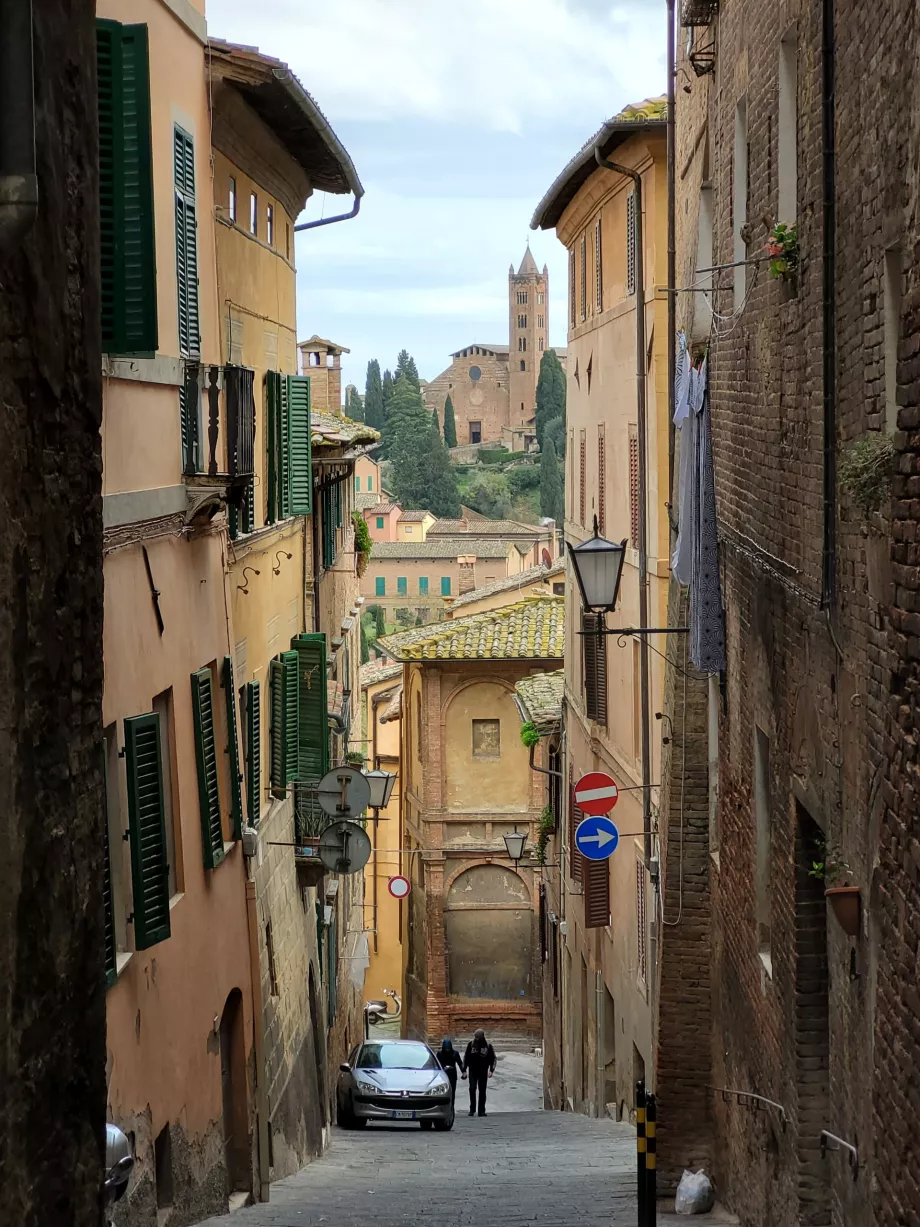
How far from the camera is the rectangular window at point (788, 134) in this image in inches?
385

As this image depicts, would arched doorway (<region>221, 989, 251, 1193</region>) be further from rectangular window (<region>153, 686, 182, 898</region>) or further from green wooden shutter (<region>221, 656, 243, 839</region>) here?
rectangular window (<region>153, 686, 182, 898</region>)

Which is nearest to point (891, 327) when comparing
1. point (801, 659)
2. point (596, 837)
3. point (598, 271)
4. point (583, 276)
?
point (801, 659)

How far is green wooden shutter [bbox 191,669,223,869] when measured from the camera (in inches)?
531

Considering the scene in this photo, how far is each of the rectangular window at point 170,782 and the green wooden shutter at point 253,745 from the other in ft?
12.4

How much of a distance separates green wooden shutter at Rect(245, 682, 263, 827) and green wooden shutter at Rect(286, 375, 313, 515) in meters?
3.00

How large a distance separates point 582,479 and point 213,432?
1485 cm

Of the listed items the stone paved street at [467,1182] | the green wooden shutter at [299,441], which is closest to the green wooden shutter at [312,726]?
the green wooden shutter at [299,441]

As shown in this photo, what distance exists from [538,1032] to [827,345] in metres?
35.1

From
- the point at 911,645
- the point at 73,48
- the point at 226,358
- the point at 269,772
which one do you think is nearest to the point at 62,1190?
the point at 911,645

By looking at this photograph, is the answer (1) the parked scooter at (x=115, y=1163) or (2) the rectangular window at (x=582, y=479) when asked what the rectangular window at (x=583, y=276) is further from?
(1) the parked scooter at (x=115, y=1163)

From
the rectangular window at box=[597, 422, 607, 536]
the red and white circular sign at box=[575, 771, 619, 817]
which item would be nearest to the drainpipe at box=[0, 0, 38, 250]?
the red and white circular sign at box=[575, 771, 619, 817]

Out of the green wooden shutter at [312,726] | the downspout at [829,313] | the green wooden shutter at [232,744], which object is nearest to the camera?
the downspout at [829,313]

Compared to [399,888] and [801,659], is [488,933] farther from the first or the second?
[801,659]

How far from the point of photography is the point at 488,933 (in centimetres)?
4088
